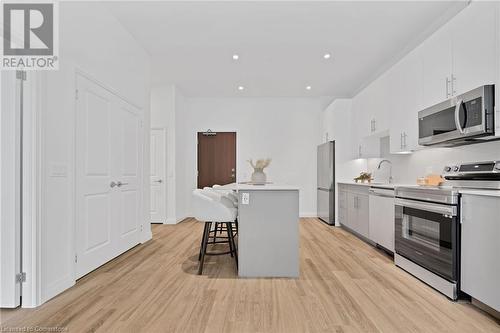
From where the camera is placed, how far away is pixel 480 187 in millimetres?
2512

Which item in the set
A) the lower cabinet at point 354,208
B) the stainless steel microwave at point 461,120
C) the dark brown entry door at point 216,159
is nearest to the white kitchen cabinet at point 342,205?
the lower cabinet at point 354,208

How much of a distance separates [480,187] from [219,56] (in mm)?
3862

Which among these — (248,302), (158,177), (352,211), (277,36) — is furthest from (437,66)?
(158,177)

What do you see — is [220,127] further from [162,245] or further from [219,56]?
[162,245]

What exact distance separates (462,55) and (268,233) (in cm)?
259

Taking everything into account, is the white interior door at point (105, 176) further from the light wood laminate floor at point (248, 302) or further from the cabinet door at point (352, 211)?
the cabinet door at point (352, 211)

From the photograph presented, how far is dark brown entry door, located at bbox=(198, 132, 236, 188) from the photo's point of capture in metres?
7.25

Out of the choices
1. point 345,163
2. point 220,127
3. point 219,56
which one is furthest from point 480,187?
point 220,127

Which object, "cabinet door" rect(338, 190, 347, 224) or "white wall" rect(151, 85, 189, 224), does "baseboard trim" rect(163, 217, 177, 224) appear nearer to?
"white wall" rect(151, 85, 189, 224)

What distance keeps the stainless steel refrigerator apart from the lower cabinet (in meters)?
0.26

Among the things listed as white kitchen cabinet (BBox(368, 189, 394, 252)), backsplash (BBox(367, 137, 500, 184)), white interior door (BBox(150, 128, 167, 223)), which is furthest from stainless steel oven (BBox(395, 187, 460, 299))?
white interior door (BBox(150, 128, 167, 223))

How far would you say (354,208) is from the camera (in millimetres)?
4957

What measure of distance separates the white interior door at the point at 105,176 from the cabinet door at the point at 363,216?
3422 mm

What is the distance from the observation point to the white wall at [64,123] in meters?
2.42
